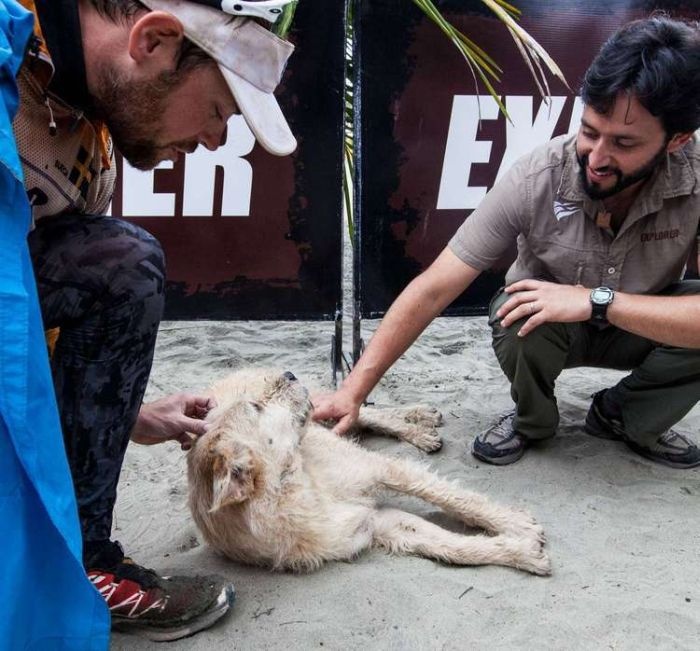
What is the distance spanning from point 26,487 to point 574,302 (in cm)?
246

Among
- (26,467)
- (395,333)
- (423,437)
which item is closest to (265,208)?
(395,333)

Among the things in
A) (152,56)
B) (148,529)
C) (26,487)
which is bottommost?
(148,529)

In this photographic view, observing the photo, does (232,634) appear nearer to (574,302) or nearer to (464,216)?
(574,302)

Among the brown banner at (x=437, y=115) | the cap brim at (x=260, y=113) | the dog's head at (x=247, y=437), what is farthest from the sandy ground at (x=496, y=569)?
the cap brim at (x=260, y=113)

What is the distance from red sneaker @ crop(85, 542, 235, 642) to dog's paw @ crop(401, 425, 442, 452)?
1.61m

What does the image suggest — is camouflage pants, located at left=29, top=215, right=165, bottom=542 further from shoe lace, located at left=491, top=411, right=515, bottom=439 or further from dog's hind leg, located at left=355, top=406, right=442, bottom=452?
shoe lace, located at left=491, top=411, right=515, bottom=439

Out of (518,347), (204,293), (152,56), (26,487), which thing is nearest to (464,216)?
(518,347)

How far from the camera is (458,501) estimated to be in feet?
10.6

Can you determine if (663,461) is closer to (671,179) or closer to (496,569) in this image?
(496,569)

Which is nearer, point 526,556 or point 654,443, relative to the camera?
point 526,556

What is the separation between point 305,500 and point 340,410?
657 mm

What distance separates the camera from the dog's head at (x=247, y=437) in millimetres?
2826

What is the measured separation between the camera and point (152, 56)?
6.72ft

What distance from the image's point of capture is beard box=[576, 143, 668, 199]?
10.7ft
